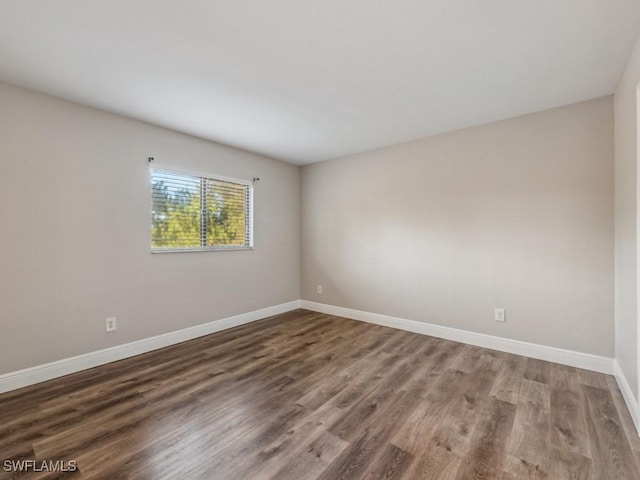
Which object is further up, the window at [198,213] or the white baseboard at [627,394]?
the window at [198,213]

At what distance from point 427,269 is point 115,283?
333 centimetres

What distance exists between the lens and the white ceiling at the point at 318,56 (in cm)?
154

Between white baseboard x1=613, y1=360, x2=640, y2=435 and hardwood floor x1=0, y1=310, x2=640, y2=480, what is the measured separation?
0.05 metres

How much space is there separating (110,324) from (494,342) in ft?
12.5

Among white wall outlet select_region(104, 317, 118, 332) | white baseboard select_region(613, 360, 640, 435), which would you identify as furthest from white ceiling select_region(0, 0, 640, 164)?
white baseboard select_region(613, 360, 640, 435)

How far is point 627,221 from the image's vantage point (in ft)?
6.61

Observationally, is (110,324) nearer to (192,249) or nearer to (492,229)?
(192,249)

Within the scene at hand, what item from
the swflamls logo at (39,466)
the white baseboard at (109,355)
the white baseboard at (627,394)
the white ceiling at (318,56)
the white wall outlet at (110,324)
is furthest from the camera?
the white wall outlet at (110,324)

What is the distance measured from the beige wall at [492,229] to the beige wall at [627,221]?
185mm

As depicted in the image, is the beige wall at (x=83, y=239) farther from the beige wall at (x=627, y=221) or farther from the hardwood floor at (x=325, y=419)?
the beige wall at (x=627, y=221)

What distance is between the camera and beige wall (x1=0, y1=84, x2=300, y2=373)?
224 cm

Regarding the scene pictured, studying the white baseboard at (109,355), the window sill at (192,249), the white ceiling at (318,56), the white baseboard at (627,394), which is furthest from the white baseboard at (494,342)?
the white ceiling at (318,56)

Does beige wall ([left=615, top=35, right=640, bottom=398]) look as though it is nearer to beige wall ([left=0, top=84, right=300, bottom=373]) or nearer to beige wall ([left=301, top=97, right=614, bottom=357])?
beige wall ([left=301, top=97, right=614, bottom=357])

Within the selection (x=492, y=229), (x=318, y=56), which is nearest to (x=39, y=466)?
(x=318, y=56)
